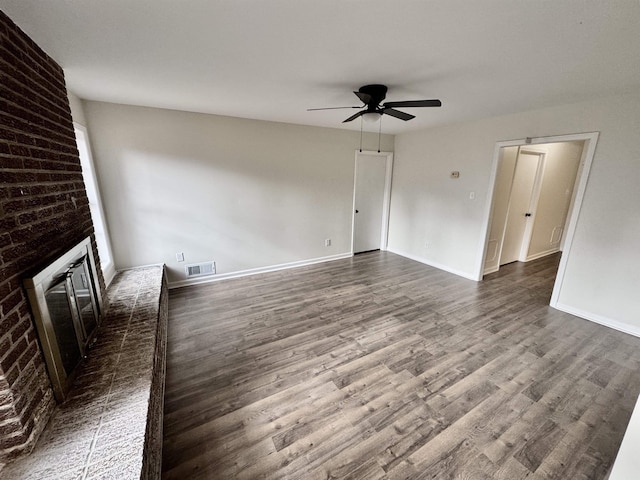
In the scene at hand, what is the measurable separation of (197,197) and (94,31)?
7.13 feet

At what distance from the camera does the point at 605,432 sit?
167 centimetres

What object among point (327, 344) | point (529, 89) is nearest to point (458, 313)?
point (327, 344)

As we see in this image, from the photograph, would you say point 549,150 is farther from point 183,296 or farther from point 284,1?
point 183,296

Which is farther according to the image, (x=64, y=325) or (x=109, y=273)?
(x=109, y=273)

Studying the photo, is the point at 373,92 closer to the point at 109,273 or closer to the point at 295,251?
the point at 295,251

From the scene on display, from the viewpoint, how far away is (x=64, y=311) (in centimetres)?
148

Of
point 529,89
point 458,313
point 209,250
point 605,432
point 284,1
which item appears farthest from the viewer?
point 209,250

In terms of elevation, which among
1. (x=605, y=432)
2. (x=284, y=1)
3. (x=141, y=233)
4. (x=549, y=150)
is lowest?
(x=605, y=432)

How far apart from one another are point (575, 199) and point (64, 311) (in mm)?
5075

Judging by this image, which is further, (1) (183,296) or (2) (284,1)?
(1) (183,296)

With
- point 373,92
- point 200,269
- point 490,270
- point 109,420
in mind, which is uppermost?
point 373,92

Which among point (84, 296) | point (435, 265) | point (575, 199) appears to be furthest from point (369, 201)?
point (84, 296)

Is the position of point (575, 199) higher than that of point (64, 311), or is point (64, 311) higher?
point (575, 199)

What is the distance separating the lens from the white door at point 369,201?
5.00 m
